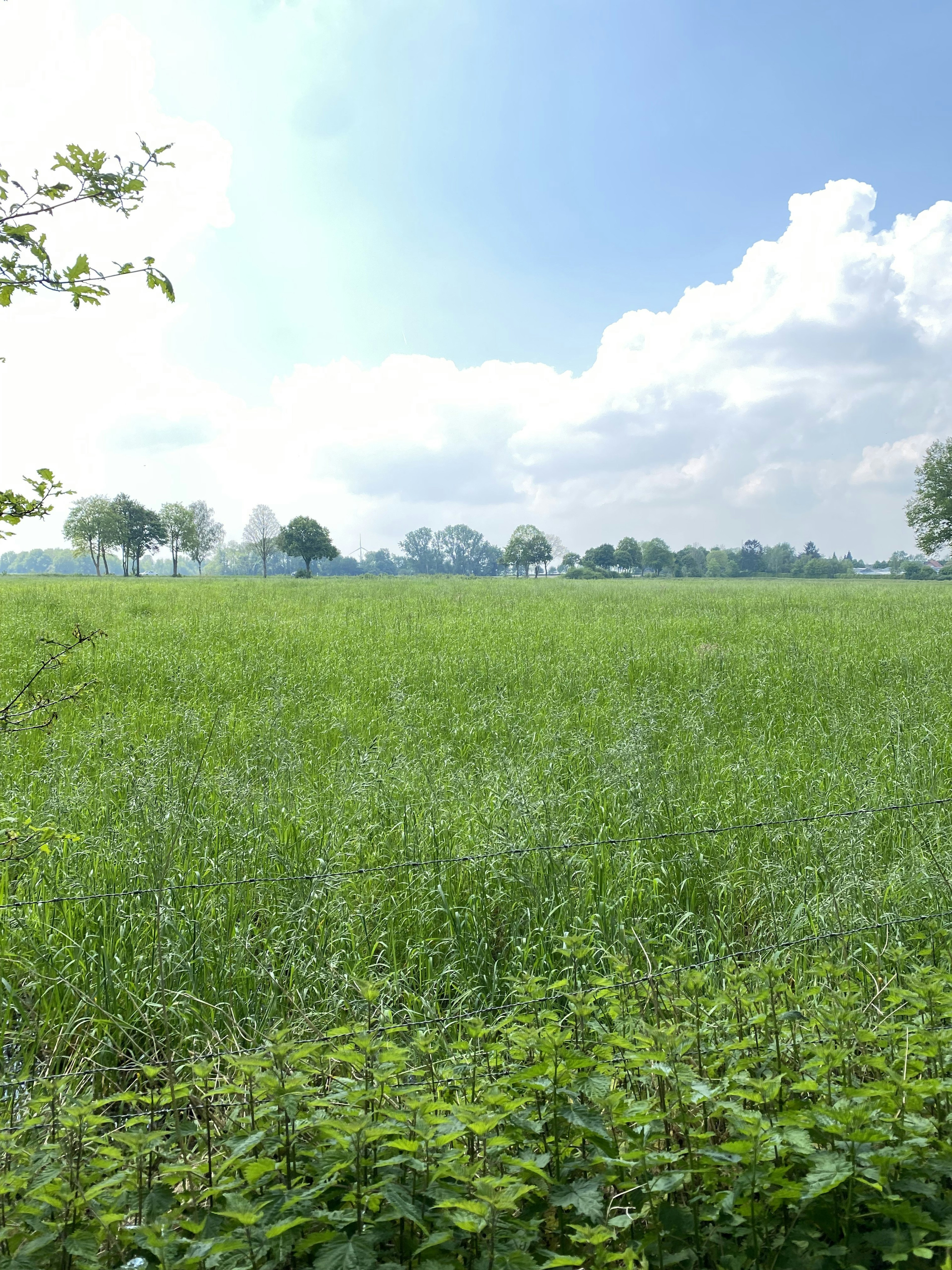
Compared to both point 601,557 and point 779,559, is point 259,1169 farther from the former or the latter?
point 779,559

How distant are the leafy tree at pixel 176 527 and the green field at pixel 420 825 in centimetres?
8328

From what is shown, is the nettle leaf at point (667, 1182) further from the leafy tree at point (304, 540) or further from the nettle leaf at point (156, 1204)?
the leafy tree at point (304, 540)

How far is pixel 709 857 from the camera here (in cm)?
527

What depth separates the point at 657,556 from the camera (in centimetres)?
13325

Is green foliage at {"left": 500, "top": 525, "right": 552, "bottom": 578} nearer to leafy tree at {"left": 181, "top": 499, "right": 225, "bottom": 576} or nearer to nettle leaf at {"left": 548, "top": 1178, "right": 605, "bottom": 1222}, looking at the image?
leafy tree at {"left": 181, "top": 499, "right": 225, "bottom": 576}

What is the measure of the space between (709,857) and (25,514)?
4740 millimetres

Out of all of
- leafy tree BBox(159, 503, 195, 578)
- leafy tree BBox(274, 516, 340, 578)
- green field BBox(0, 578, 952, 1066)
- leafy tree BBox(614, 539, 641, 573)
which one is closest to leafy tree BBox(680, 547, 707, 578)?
leafy tree BBox(614, 539, 641, 573)

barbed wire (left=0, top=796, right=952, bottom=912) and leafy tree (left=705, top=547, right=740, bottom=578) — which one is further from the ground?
leafy tree (left=705, top=547, right=740, bottom=578)

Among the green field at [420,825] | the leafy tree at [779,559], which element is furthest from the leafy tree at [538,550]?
the green field at [420,825]

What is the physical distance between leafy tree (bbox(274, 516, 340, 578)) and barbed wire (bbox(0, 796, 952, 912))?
3189 inches

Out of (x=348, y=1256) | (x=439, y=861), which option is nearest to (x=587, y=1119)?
Result: (x=348, y=1256)

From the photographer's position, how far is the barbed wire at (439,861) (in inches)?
148

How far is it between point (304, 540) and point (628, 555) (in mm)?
61537

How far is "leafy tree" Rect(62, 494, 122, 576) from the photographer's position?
3056 inches
